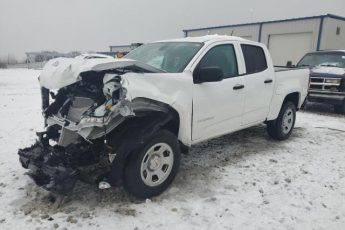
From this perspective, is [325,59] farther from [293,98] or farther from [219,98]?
[219,98]

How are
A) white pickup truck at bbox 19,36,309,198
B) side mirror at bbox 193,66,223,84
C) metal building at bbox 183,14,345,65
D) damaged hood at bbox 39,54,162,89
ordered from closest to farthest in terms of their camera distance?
white pickup truck at bbox 19,36,309,198 → damaged hood at bbox 39,54,162,89 → side mirror at bbox 193,66,223,84 → metal building at bbox 183,14,345,65

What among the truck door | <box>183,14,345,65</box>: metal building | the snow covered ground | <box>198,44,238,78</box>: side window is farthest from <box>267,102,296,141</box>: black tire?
<box>183,14,345,65</box>: metal building

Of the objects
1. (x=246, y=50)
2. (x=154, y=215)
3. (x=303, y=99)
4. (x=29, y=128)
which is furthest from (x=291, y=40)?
(x=154, y=215)

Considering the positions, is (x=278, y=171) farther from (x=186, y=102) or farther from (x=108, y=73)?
(x=108, y=73)

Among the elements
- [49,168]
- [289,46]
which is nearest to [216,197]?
[49,168]

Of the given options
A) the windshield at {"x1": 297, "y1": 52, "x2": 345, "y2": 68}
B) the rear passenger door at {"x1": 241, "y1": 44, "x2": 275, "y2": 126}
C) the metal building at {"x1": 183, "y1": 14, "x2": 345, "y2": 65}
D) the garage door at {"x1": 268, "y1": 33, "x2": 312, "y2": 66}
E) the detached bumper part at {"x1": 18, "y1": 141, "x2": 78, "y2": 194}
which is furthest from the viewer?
the garage door at {"x1": 268, "y1": 33, "x2": 312, "y2": 66}

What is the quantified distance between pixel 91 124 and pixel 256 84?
10.1 ft

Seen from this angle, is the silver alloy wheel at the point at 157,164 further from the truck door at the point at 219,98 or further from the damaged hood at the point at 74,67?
the damaged hood at the point at 74,67

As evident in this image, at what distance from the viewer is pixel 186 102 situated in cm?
404

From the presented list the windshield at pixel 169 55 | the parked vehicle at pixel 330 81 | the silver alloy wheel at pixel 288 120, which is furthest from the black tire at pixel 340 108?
the windshield at pixel 169 55

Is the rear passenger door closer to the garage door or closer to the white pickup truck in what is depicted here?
the white pickup truck

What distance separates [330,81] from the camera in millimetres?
9672

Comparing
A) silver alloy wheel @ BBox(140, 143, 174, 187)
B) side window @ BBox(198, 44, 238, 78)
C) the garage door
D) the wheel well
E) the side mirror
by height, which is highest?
the garage door

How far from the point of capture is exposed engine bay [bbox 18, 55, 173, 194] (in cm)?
331
